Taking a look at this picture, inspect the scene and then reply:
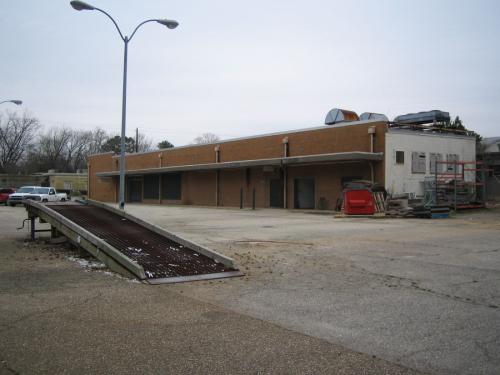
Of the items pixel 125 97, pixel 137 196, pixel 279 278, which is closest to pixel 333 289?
pixel 279 278

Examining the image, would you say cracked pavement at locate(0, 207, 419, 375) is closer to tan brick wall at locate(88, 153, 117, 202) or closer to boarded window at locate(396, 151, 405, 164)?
boarded window at locate(396, 151, 405, 164)

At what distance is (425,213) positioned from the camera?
22.6 meters

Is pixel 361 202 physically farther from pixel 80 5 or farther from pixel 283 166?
pixel 80 5

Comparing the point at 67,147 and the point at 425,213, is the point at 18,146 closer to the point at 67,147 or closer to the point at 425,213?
the point at 67,147

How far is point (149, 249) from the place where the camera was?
988 centimetres

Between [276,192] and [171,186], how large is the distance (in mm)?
15716

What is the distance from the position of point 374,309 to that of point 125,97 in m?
15.5

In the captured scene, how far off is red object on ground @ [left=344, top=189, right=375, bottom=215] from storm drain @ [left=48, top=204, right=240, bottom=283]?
1460 centimetres

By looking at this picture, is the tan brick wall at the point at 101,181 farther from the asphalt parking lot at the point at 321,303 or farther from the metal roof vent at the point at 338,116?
the asphalt parking lot at the point at 321,303

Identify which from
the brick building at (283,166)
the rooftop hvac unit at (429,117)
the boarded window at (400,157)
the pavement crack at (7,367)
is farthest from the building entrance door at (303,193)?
the pavement crack at (7,367)

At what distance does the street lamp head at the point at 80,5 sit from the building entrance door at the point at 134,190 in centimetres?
3628

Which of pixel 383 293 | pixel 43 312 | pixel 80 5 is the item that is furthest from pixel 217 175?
pixel 43 312

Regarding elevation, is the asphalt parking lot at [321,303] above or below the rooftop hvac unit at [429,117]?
below

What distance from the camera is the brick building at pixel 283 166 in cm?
2798
